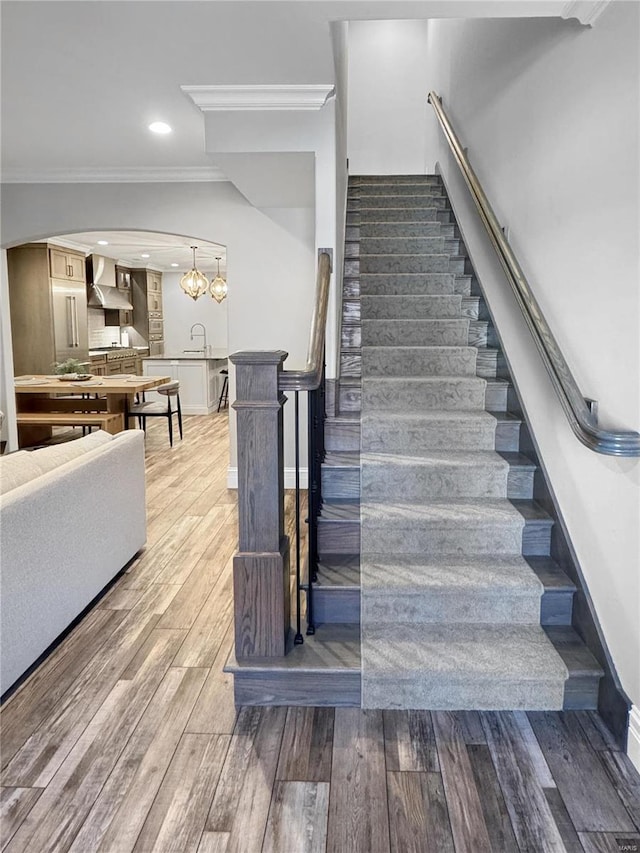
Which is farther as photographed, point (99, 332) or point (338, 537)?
point (99, 332)

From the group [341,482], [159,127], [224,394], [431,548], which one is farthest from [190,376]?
[431,548]

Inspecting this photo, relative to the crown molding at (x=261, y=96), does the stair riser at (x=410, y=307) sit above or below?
below

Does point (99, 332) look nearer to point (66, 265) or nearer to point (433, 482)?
point (66, 265)

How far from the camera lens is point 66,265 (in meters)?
8.51

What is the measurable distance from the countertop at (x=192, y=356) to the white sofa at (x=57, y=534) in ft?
19.5

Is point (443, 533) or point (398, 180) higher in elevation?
point (398, 180)

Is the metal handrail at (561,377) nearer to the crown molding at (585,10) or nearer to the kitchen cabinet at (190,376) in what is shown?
the crown molding at (585,10)

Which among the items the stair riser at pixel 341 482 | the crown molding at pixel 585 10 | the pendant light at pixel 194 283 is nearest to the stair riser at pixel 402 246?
the stair riser at pixel 341 482

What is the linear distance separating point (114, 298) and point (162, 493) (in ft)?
20.9

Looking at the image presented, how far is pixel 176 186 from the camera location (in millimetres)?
4902

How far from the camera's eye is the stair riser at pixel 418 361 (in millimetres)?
3611

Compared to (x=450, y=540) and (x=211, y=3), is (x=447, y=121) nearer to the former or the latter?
(x=211, y=3)

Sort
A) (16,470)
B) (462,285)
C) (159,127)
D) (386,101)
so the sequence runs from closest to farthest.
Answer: (16,470) → (159,127) → (462,285) → (386,101)

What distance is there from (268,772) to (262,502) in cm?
83
